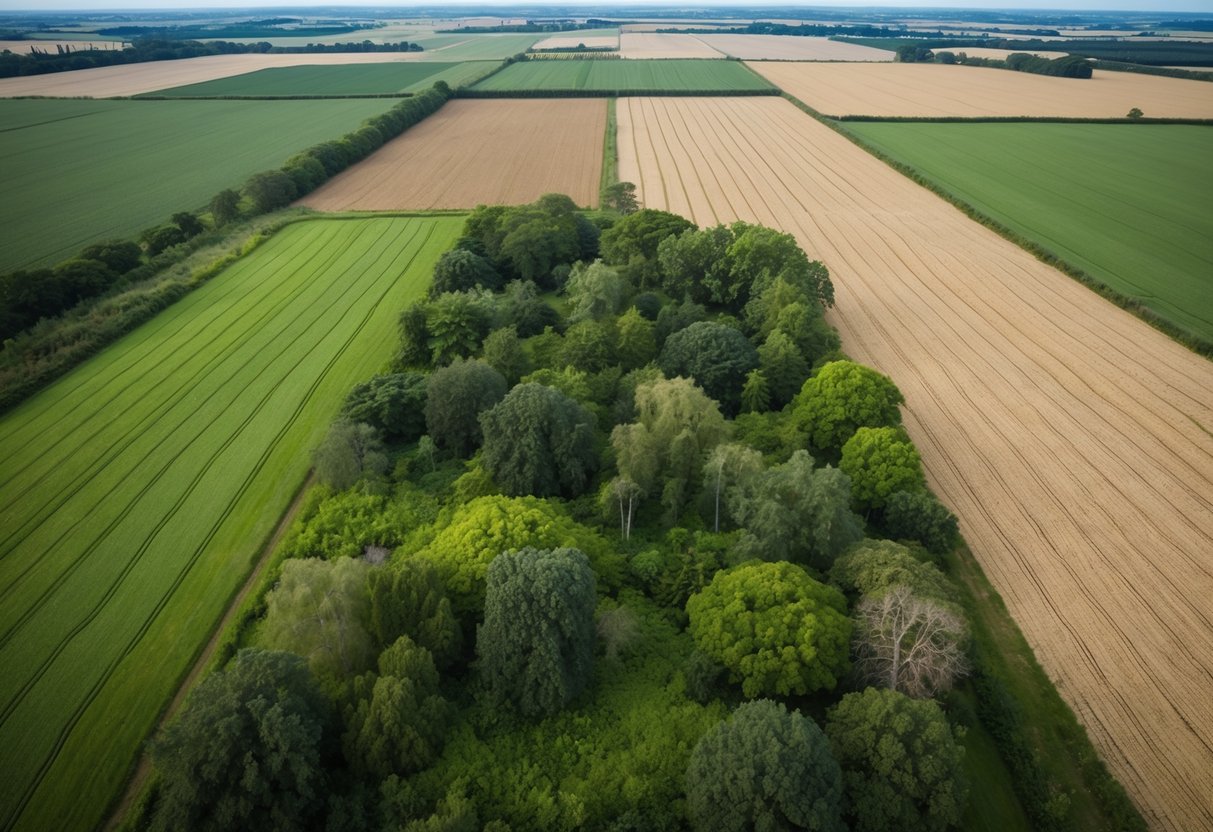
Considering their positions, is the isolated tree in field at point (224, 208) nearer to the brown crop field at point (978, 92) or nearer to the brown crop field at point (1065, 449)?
the brown crop field at point (1065, 449)

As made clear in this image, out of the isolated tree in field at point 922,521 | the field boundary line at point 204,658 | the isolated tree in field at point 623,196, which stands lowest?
the field boundary line at point 204,658

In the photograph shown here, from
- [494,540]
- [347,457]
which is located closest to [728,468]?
[494,540]

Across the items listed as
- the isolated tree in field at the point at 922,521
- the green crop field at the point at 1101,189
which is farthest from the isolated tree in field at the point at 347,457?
the green crop field at the point at 1101,189

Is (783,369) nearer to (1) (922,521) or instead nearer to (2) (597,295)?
(1) (922,521)

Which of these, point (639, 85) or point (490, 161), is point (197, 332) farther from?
point (639, 85)

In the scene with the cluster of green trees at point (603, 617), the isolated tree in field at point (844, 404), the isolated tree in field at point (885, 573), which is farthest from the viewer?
the isolated tree in field at point (844, 404)

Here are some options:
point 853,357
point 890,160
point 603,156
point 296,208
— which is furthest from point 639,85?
point 853,357
